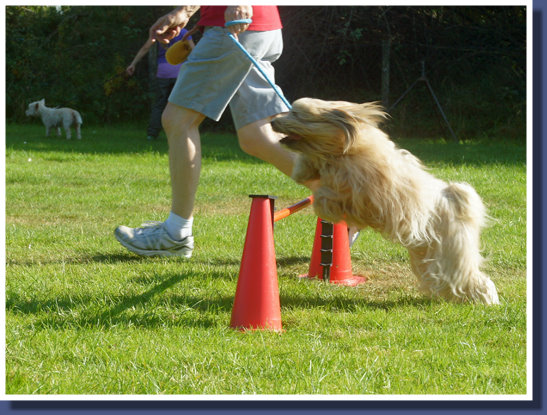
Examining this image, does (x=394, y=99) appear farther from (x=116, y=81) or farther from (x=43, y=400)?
(x=43, y=400)

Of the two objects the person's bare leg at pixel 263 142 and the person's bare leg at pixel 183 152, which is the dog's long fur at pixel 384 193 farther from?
the person's bare leg at pixel 183 152

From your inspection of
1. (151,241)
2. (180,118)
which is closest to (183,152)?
(180,118)

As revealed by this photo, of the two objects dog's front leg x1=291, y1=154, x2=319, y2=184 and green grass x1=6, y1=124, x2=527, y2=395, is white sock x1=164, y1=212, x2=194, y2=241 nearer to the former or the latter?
green grass x1=6, y1=124, x2=527, y2=395

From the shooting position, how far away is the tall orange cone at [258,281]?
10.3 ft

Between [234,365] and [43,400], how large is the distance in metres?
0.76

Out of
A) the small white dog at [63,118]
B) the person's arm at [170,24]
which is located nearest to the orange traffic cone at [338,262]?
the person's arm at [170,24]

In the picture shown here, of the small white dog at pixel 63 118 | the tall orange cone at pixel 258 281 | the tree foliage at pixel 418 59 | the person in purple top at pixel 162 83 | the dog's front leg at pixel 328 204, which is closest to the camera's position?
the tall orange cone at pixel 258 281

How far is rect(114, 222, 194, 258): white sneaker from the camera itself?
455 cm

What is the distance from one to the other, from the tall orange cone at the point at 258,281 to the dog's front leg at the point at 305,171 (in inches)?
11.1

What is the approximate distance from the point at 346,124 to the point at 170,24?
1573 mm

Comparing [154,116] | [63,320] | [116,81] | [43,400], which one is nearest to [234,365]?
[43,400]

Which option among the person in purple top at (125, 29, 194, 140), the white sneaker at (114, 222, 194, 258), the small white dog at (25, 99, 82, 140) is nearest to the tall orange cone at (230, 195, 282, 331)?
the white sneaker at (114, 222, 194, 258)

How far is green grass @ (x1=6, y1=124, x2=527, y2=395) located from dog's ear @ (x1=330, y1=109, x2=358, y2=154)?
2.81ft

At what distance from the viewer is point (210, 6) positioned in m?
4.25
